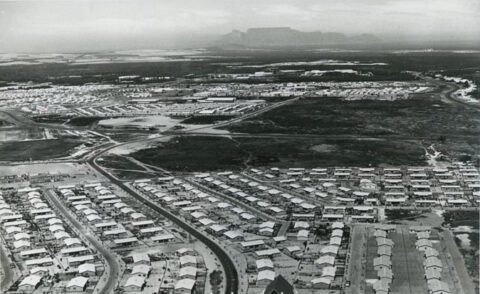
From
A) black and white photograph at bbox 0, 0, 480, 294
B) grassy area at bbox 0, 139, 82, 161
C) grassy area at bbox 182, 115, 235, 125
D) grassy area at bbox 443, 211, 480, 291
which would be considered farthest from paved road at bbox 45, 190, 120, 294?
grassy area at bbox 182, 115, 235, 125

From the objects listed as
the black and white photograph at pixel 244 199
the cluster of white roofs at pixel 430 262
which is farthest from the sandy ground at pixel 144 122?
the cluster of white roofs at pixel 430 262

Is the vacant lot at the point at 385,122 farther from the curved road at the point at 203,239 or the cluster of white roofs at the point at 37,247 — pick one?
the cluster of white roofs at the point at 37,247

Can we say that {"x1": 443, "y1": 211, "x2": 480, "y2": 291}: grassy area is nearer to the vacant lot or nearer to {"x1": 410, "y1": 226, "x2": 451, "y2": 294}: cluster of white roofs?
{"x1": 410, "y1": 226, "x2": 451, "y2": 294}: cluster of white roofs

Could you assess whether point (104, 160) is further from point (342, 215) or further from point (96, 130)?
point (342, 215)

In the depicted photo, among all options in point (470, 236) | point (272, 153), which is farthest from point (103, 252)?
point (272, 153)

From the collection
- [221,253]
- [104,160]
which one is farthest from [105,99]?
[221,253]

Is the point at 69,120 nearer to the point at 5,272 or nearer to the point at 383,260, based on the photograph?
the point at 5,272
